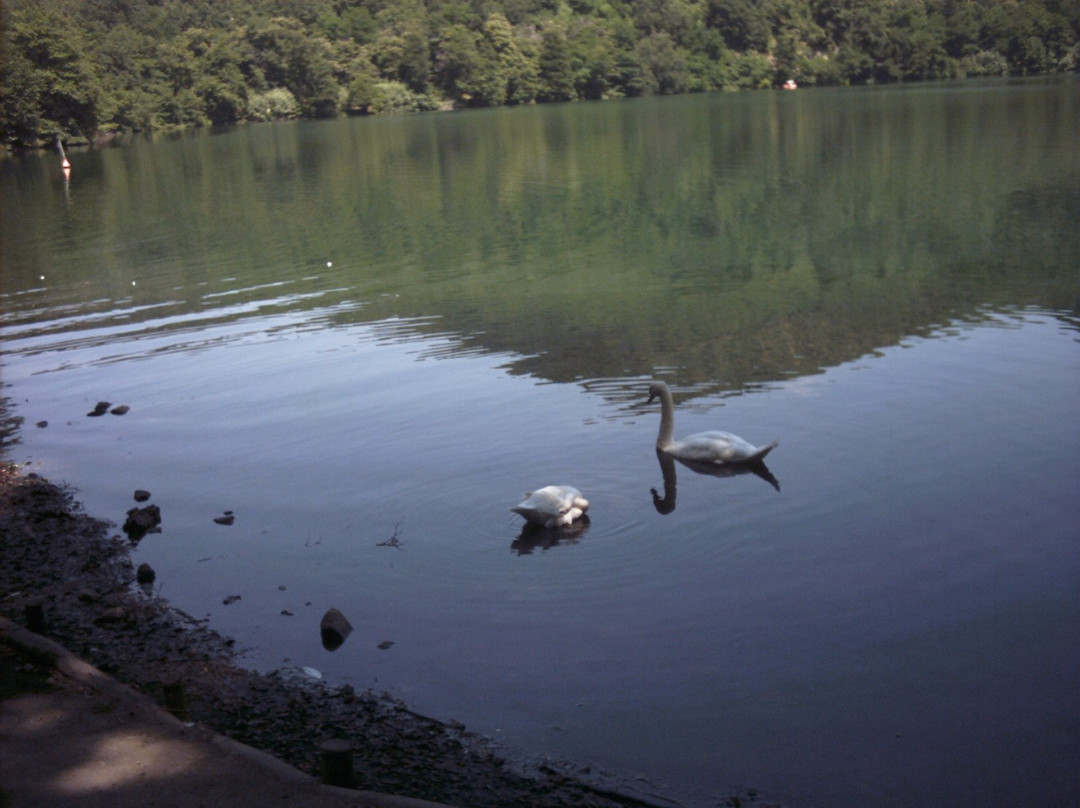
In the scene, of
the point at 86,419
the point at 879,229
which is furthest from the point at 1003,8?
the point at 86,419

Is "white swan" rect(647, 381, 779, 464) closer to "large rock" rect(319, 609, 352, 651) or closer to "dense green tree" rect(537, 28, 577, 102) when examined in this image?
"large rock" rect(319, 609, 352, 651)

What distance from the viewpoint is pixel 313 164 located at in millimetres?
65375

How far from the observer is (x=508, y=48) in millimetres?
146125

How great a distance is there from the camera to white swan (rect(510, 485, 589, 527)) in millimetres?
10594

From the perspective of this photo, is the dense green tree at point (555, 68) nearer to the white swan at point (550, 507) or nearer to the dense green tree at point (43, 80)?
the dense green tree at point (43, 80)

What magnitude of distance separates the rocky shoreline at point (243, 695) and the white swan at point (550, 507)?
3071 mm

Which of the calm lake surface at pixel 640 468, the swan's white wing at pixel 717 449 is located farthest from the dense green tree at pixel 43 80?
the swan's white wing at pixel 717 449

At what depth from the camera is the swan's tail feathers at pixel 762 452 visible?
12164 mm

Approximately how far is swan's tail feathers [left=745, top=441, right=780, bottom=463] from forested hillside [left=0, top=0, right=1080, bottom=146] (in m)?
119

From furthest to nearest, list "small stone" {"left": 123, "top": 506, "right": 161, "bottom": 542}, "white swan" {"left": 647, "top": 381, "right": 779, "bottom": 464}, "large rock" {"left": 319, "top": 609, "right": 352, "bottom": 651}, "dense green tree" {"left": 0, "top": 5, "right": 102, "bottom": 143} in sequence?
"dense green tree" {"left": 0, "top": 5, "right": 102, "bottom": 143} → "white swan" {"left": 647, "top": 381, "right": 779, "bottom": 464} → "small stone" {"left": 123, "top": 506, "right": 161, "bottom": 542} → "large rock" {"left": 319, "top": 609, "right": 352, "bottom": 651}

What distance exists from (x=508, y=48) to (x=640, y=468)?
464 ft

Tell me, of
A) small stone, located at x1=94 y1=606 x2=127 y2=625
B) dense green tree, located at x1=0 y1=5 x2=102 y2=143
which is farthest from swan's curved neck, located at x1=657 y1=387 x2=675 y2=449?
dense green tree, located at x1=0 y1=5 x2=102 y2=143

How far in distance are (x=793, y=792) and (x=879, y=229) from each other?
25.2 meters

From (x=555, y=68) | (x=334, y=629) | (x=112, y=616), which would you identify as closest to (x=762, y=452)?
(x=334, y=629)
